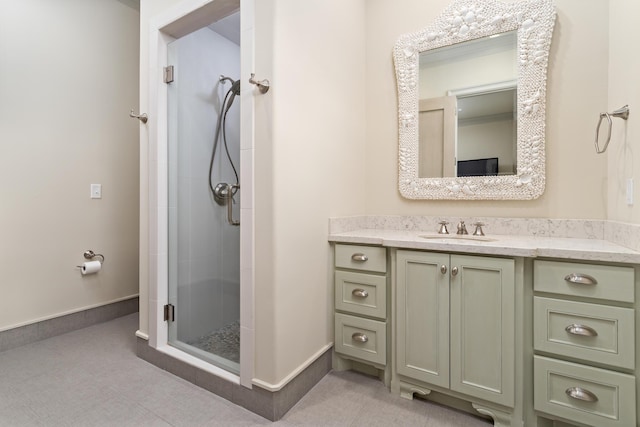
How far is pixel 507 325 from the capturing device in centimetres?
133

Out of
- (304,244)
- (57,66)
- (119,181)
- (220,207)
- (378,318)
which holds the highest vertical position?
(57,66)

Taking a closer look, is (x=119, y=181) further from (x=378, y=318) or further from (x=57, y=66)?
(x=378, y=318)

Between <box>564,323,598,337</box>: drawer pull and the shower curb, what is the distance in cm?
120

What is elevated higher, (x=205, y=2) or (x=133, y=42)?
(x=133, y=42)

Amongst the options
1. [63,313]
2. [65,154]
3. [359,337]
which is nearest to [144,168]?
[65,154]

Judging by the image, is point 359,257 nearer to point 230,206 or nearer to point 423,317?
point 423,317

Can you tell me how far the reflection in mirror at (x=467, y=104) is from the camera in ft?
5.88

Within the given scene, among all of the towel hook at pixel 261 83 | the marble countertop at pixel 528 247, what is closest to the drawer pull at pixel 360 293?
the marble countertop at pixel 528 247

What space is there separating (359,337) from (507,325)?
0.77 meters

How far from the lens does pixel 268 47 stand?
1390 millimetres

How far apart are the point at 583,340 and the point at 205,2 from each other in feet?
7.87

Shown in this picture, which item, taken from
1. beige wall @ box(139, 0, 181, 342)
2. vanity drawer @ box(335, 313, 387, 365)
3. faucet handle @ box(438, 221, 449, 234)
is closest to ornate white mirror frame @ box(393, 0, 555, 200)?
faucet handle @ box(438, 221, 449, 234)

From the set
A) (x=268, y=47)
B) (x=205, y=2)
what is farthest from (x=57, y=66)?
(x=268, y=47)

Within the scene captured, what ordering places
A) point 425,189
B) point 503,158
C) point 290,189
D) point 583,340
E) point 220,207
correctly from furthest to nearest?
point 220,207, point 425,189, point 503,158, point 290,189, point 583,340
